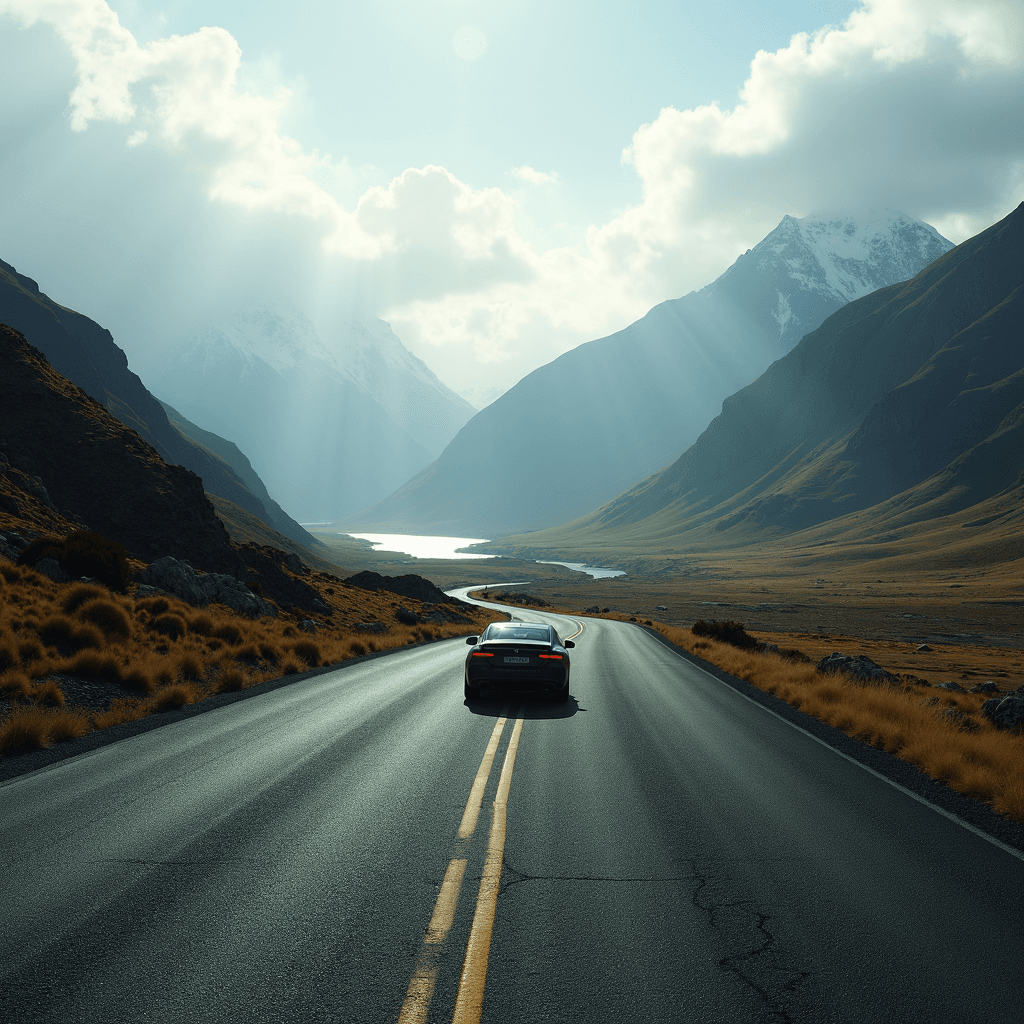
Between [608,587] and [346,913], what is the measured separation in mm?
133022

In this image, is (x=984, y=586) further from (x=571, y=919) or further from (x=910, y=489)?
(x=571, y=919)

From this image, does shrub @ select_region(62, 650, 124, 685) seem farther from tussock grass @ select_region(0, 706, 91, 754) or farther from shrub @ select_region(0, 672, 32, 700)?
tussock grass @ select_region(0, 706, 91, 754)

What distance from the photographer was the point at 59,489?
3106 cm

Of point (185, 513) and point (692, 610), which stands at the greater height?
point (185, 513)

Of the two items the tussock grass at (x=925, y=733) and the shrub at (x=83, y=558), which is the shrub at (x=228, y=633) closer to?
the shrub at (x=83, y=558)

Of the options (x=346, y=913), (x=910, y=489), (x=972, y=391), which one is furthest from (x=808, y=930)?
(x=972, y=391)

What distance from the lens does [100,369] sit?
107000mm

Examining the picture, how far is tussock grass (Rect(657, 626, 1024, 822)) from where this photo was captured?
7680 mm

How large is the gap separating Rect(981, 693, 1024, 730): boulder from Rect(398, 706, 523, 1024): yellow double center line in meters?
11.9

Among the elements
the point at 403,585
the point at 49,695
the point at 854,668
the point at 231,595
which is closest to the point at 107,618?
the point at 49,695

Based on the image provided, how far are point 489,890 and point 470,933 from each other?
64 cm

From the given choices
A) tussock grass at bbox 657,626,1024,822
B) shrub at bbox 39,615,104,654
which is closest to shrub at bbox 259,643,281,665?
shrub at bbox 39,615,104,654

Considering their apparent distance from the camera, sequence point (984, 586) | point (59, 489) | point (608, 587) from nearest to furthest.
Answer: point (59, 489) < point (984, 586) < point (608, 587)

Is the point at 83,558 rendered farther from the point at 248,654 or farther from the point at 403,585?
the point at 403,585
